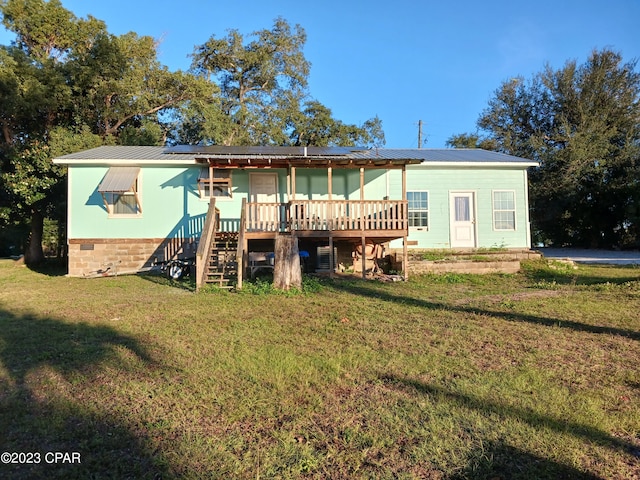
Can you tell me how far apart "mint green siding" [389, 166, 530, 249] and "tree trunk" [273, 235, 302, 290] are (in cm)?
599

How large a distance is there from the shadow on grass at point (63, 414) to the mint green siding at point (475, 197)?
35.5 ft

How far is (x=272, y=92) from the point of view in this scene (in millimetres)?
27047

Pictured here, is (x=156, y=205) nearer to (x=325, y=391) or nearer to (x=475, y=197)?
(x=475, y=197)

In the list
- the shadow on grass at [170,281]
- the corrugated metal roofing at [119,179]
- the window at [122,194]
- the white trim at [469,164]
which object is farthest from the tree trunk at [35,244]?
the white trim at [469,164]

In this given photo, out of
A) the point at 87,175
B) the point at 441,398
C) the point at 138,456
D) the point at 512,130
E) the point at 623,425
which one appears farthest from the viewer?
the point at 512,130

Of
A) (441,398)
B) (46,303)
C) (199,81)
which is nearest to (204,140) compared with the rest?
(199,81)

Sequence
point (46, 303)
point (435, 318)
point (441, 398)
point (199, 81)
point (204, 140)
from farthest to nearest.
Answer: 1. point (204, 140)
2. point (199, 81)
3. point (46, 303)
4. point (435, 318)
5. point (441, 398)

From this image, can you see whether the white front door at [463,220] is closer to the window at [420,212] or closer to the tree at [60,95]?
the window at [420,212]

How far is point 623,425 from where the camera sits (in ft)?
9.25

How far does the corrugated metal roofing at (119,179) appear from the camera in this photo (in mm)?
12039

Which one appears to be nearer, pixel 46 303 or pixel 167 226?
pixel 46 303

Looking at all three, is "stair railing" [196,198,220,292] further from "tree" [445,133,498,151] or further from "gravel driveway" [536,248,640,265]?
"tree" [445,133,498,151]

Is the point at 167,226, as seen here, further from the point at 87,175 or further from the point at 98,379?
the point at 98,379

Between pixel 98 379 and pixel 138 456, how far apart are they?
1482 mm
